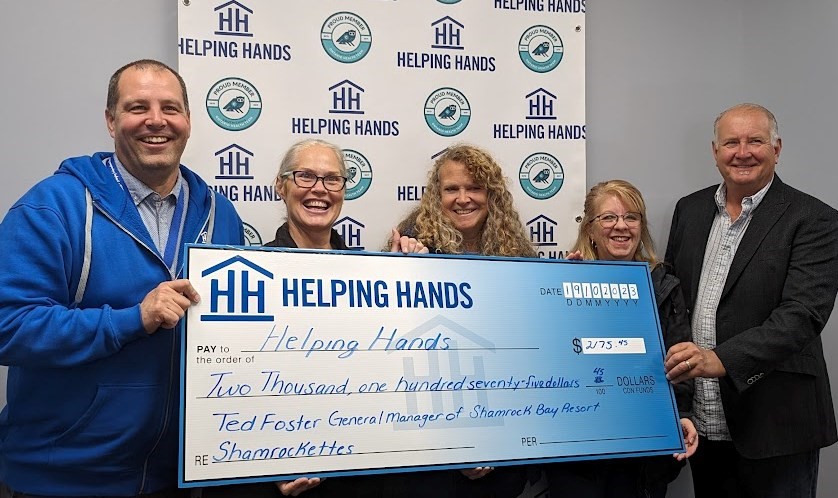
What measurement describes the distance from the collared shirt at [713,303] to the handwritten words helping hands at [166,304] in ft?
5.69

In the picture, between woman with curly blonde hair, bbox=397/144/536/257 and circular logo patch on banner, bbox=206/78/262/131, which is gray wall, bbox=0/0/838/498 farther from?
woman with curly blonde hair, bbox=397/144/536/257

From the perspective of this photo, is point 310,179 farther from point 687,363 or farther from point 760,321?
point 760,321

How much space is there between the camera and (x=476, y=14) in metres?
2.76

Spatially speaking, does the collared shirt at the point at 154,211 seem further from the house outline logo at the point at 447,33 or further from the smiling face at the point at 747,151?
the smiling face at the point at 747,151

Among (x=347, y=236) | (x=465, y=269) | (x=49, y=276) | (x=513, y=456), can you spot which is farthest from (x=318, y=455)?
(x=347, y=236)

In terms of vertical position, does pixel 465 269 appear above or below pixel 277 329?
above

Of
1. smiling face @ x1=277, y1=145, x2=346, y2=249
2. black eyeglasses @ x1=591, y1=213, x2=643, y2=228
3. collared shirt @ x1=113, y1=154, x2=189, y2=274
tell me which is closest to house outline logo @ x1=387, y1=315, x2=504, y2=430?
smiling face @ x1=277, y1=145, x2=346, y2=249

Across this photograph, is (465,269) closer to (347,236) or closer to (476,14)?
(347,236)

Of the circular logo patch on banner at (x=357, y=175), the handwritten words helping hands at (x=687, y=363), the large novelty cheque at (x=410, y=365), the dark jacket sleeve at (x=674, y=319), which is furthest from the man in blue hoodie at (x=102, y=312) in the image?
the dark jacket sleeve at (x=674, y=319)

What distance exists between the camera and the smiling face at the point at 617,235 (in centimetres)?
231

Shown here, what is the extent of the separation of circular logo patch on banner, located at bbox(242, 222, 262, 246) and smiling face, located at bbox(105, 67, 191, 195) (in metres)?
0.81

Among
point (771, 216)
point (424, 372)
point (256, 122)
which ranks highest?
point (256, 122)

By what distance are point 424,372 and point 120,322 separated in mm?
763

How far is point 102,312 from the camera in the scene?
152cm
